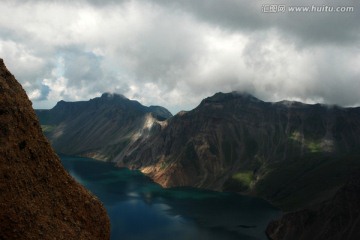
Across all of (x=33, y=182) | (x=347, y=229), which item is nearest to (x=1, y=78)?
(x=33, y=182)

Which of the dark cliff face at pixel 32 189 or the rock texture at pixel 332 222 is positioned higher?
the dark cliff face at pixel 32 189

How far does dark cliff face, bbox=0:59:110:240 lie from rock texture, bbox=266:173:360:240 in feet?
494

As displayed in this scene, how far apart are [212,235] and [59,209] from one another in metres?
166

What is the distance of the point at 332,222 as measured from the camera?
17975cm

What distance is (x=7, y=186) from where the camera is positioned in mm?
39094

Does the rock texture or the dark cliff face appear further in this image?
the rock texture

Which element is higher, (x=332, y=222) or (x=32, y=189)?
(x=32, y=189)

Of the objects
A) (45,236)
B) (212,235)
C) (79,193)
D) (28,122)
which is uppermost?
(28,122)

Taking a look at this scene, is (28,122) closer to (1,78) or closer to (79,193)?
(1,78)

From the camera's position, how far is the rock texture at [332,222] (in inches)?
6801

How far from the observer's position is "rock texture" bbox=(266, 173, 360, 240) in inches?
6801

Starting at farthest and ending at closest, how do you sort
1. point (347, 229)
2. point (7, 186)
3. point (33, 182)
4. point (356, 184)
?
→ point (356, 184), point (347, 229), point (33, 182), point (7, 186)

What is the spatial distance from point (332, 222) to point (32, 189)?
168947 millimetres

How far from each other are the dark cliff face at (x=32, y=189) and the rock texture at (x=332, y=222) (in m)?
151
